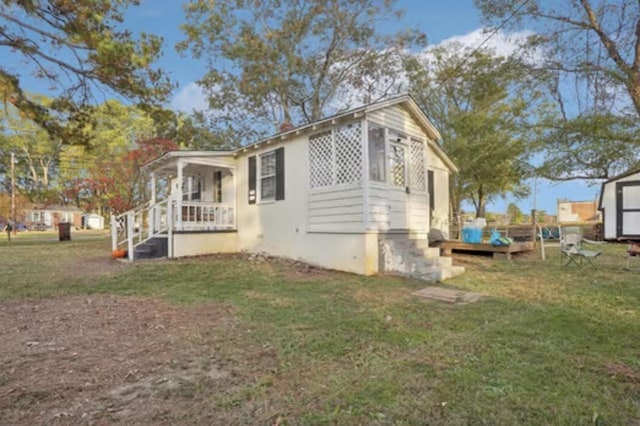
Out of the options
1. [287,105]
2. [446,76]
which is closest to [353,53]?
[287,105]

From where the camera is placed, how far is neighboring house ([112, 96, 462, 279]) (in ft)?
25.0

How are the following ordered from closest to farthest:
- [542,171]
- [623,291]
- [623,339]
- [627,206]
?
[623,339]
[627,206]
[623,291]
[542,171]

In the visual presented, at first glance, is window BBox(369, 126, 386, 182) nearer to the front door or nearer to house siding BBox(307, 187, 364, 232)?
house siding BBox(307, 187, 364, 232)

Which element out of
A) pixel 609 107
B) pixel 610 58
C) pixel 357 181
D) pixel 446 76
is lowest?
pixel 357 181

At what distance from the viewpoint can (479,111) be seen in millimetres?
18141

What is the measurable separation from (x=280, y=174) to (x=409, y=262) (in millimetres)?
3965

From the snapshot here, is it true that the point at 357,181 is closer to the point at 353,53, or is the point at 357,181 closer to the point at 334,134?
the point at 334,134

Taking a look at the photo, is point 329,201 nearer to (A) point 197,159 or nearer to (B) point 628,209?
(A) point 197,159

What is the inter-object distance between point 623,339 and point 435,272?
12.4 feet

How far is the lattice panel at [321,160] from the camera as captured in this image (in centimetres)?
826

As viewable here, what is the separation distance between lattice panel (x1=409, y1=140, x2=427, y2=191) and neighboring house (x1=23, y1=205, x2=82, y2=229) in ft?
148

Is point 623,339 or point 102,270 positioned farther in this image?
point 102,270

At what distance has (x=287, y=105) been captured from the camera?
17.9m

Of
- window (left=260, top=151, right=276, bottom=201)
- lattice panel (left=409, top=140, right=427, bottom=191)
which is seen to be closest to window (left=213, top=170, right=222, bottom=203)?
window (left=260, top=151, right=276, bottom=201)
